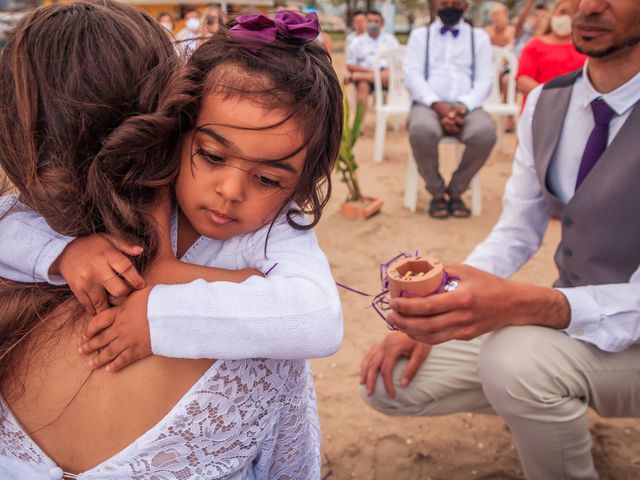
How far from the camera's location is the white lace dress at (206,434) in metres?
0.93

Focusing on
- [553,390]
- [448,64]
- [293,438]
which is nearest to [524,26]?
[448,64]

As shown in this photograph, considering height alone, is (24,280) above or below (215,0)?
above

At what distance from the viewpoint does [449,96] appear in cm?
510

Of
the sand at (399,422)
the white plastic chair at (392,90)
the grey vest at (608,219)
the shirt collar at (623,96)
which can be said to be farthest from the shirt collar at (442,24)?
the grey vest at (608,219)

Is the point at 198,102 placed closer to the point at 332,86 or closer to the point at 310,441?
the point at 332,86

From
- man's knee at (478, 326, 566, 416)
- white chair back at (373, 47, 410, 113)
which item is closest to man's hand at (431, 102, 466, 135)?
white chair back at (373, 47, 410, 113)

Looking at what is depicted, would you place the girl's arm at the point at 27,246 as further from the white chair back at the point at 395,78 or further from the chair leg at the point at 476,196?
the white chair back at the point at 395,78

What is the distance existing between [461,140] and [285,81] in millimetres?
3786

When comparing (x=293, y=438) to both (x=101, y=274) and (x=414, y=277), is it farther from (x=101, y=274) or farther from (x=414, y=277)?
(x=101, y=274)

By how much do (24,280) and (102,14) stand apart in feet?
1.64

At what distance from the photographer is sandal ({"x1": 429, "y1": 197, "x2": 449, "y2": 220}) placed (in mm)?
4637

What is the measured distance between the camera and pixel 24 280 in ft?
3.38

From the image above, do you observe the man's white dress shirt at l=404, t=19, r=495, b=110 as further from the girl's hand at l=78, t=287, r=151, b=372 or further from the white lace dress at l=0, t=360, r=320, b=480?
the girl's hand at l=78, t=287, r=151, b=372

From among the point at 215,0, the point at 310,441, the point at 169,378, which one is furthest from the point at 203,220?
the point at 215,0
